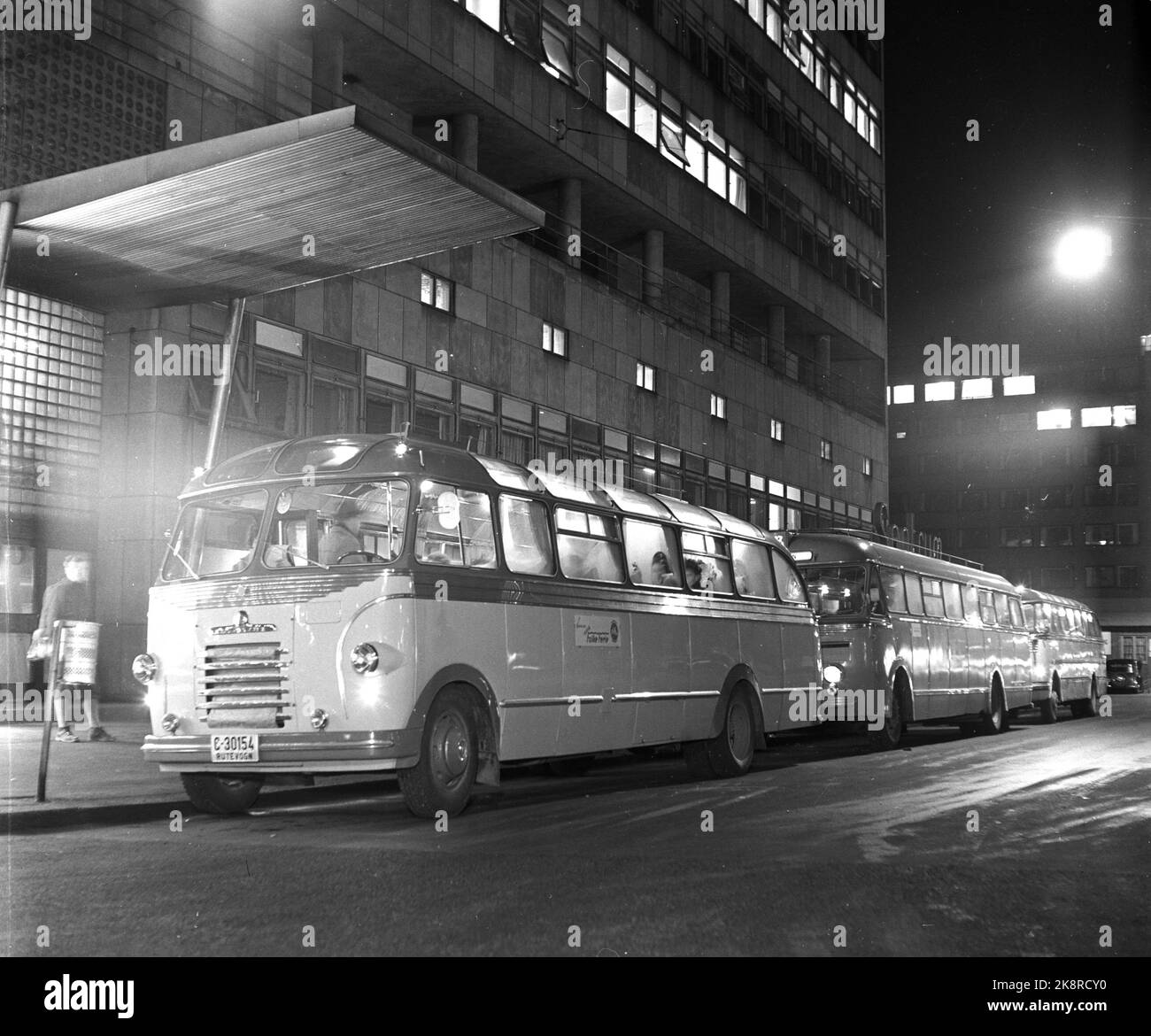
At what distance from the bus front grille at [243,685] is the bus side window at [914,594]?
14395 millimetres

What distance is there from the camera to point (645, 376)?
124ft

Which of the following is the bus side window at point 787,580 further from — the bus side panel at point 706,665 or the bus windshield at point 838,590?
the bus windshield at point 838,590

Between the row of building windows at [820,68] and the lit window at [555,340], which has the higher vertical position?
the row of building windows at [820,68]

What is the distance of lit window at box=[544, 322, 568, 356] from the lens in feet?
108

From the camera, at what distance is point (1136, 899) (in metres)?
8.10

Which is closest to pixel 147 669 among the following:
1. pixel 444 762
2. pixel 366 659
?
pixel 366 659

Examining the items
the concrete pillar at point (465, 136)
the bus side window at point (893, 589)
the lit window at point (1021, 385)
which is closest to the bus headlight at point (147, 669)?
the bus side window at point (893, 589)

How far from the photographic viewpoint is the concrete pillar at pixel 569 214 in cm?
3469

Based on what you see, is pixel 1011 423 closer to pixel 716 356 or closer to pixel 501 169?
pixel 716 356

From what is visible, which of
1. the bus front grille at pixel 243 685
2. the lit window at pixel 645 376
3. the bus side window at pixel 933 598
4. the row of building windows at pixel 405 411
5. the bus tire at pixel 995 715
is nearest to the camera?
the bus front grille at pixel 243 685

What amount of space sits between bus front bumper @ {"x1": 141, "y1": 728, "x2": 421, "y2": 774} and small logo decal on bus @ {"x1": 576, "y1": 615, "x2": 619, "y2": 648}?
2.91 metres

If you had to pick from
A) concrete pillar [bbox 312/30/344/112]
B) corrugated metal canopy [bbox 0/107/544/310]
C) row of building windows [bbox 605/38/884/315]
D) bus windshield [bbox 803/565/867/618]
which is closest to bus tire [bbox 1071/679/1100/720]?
bus windshield [bbox 803/565/867/618]

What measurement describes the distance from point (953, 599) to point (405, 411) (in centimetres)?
1082
